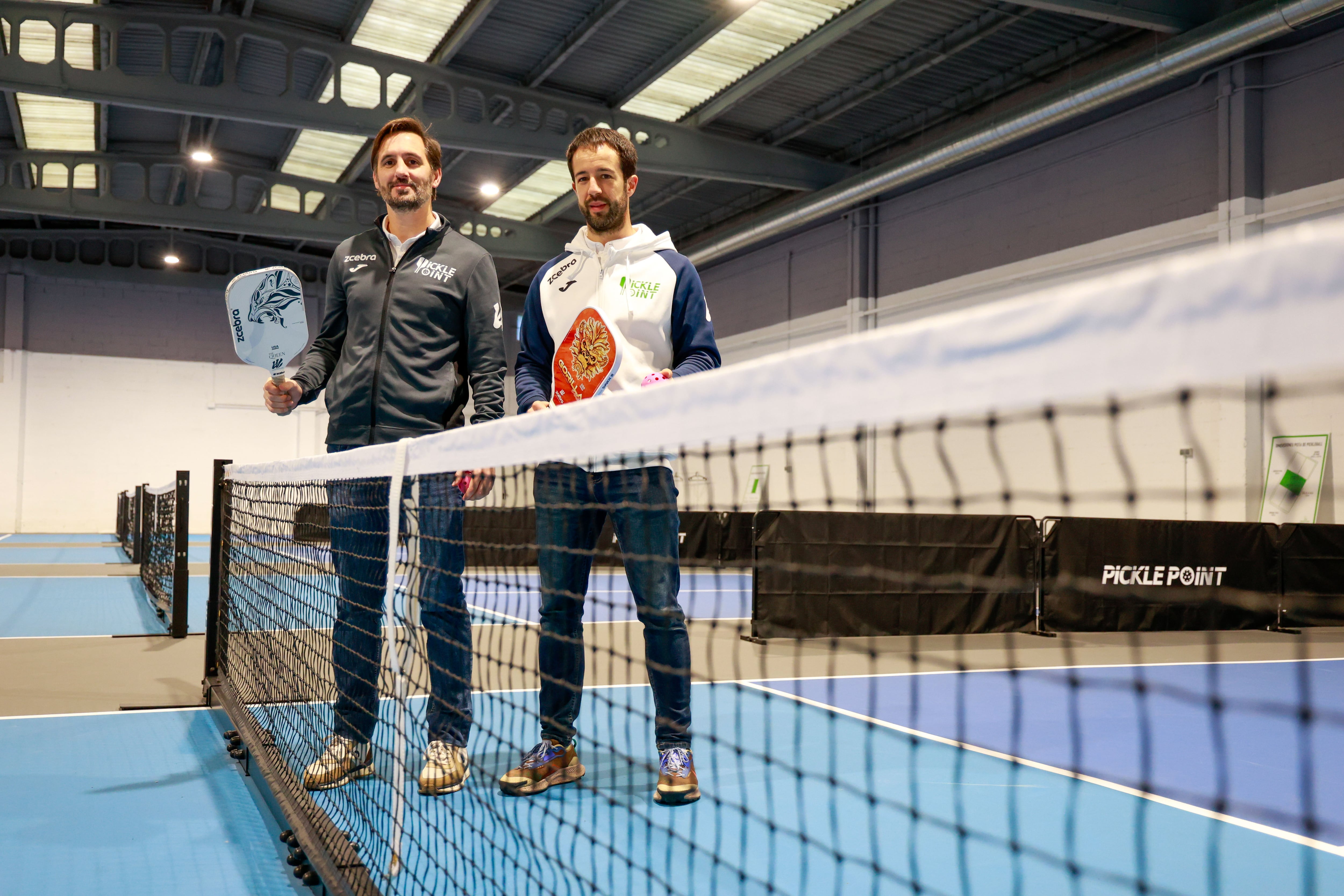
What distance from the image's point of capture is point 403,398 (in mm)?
2521

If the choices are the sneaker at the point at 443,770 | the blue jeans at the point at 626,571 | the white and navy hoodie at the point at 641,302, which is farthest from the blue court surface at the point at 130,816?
the white and navy hoodie at the point at 641,302

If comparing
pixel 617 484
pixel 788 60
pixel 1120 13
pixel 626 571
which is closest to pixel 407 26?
pixel 788 60

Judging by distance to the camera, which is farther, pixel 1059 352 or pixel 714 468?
pixel 714 468

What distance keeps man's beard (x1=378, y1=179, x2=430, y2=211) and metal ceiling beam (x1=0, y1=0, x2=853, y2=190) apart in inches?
273

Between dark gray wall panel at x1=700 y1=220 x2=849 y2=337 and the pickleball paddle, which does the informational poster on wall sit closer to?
dark gray wall panel at x1=700 y1=220 x2=849 y2=337

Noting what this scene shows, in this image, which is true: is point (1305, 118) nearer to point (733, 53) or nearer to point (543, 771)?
point (733, 53)

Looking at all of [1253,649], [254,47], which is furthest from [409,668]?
[254,47]

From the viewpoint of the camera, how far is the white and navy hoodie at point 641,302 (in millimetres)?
2473

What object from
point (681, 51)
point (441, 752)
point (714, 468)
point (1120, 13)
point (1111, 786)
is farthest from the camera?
point (714, 468)

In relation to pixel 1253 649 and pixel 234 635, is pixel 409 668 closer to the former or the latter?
pixel 234 635

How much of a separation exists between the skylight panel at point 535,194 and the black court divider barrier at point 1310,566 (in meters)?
8.95

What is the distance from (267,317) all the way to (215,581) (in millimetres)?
1140

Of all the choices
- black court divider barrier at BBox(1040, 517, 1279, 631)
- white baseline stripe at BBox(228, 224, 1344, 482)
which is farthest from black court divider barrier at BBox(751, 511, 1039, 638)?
white baseline stripe at BBox(228, 224, 1344, 482)

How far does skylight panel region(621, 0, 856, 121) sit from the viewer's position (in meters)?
9.10
